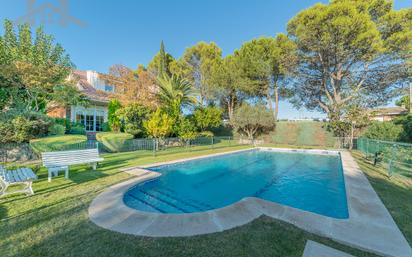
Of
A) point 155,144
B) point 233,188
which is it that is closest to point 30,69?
point 155,144

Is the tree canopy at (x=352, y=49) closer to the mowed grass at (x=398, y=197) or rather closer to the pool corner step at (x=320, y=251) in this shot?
the mowed grass at (x=398, y=197)

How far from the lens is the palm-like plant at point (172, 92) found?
14883 mm

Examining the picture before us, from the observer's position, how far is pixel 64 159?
5957 millimetres

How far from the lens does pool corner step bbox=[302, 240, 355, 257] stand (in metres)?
2.32

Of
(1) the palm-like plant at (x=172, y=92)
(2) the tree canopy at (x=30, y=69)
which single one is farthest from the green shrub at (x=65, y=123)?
(1) the palm-like plant at (x=172, y=92)

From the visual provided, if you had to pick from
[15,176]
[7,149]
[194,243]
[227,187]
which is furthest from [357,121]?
[7,149]

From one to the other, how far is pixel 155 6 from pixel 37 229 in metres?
16.8

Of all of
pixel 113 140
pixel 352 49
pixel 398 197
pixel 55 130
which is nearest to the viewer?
pixel 398 197

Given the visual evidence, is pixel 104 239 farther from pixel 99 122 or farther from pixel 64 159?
pixel 99 122

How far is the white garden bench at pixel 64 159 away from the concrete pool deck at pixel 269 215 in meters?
2.47

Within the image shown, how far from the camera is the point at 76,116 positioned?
17359 millimetres

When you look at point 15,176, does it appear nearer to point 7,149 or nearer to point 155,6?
point 7,149

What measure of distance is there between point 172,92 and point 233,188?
11039 millimetres

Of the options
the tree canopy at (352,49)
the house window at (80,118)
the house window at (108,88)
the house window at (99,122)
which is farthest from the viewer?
the house window at (108,88)
